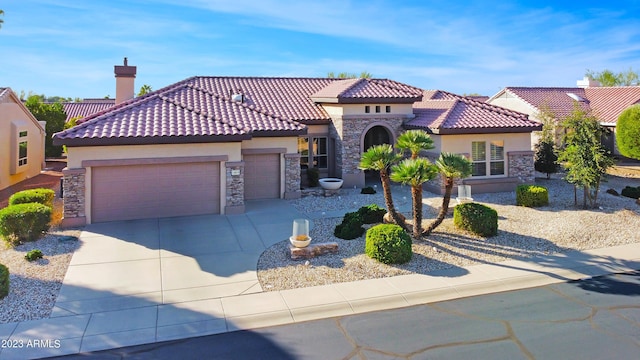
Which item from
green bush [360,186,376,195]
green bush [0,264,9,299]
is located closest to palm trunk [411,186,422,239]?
green bush [360,186,376,195]

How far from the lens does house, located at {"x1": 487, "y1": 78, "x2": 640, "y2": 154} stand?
33.7 meters

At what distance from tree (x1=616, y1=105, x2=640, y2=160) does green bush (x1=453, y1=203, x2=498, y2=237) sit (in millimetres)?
A: 12101

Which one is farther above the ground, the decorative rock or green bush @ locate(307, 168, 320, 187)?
green bush @ locate(307, 168, 320, 187)

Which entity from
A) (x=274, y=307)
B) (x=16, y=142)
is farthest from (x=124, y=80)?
(x=274, y=307)

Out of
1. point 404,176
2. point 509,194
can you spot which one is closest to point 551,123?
point 509,194

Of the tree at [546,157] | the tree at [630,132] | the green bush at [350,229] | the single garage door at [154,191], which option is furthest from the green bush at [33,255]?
the tree at [630,132]

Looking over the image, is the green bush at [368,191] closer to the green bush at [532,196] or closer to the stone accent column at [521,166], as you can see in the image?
the green bush at [532,196]

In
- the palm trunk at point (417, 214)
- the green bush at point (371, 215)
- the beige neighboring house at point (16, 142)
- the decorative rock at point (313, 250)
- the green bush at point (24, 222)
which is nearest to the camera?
the decorative rock at point (313, 250)

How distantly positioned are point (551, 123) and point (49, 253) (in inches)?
1126

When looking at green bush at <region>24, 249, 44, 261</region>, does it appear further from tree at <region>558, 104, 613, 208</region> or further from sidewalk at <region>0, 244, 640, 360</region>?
tree at <region>558, 104, 613, 208</region>

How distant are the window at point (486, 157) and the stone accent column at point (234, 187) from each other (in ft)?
36.8

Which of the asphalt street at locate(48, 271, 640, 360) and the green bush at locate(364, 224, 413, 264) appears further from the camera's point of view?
the green bush at locate(364, 224, 413, 264)

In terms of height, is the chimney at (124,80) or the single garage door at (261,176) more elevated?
the chimney at (124,80)

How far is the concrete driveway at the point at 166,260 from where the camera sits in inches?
397
